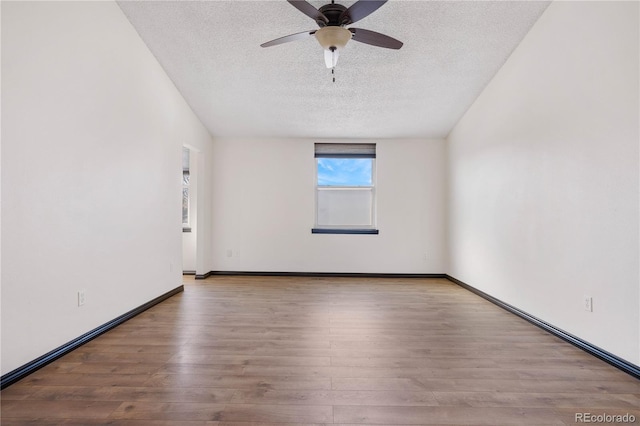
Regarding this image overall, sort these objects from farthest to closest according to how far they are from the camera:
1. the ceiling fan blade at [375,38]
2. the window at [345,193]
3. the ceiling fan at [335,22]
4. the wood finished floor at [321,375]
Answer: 1. the window at [345,193]
2. the ceiling fan blade at [375,38]
3. the ceiling fan at [335,22]
4. the wood finished floor at [321,375]

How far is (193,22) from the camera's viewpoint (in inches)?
115

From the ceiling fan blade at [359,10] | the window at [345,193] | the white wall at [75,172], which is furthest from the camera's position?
the window at [345,193]

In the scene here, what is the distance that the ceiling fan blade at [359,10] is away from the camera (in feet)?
6.54

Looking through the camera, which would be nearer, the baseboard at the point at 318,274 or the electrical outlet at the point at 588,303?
the electrical outlet at the point at 588,303

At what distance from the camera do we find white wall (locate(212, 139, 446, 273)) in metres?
5.14

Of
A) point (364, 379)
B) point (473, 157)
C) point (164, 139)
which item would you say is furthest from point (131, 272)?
point (473, 157)

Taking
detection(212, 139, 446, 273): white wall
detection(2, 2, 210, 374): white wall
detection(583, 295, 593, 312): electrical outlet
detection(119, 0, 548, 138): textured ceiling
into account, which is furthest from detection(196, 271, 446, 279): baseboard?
detection(583, 295, 593, 312): electrical outlet

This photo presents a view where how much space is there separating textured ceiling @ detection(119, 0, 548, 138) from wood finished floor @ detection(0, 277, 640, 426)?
2663mm

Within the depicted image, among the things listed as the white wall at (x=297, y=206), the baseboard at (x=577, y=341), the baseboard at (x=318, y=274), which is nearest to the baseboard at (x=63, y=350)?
the baseboard at (x=318, y=274)

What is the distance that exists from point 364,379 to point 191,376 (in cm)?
104

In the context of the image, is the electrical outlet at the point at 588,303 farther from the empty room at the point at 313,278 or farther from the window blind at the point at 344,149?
the window blind at the point at 344,149

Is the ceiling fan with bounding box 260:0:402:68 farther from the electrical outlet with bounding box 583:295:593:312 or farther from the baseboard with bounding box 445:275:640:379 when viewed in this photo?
the baseboard with bounding box 445:275:640:379

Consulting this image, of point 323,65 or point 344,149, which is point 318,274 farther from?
point 323,65

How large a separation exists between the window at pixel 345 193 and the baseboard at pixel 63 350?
9.72 ft
